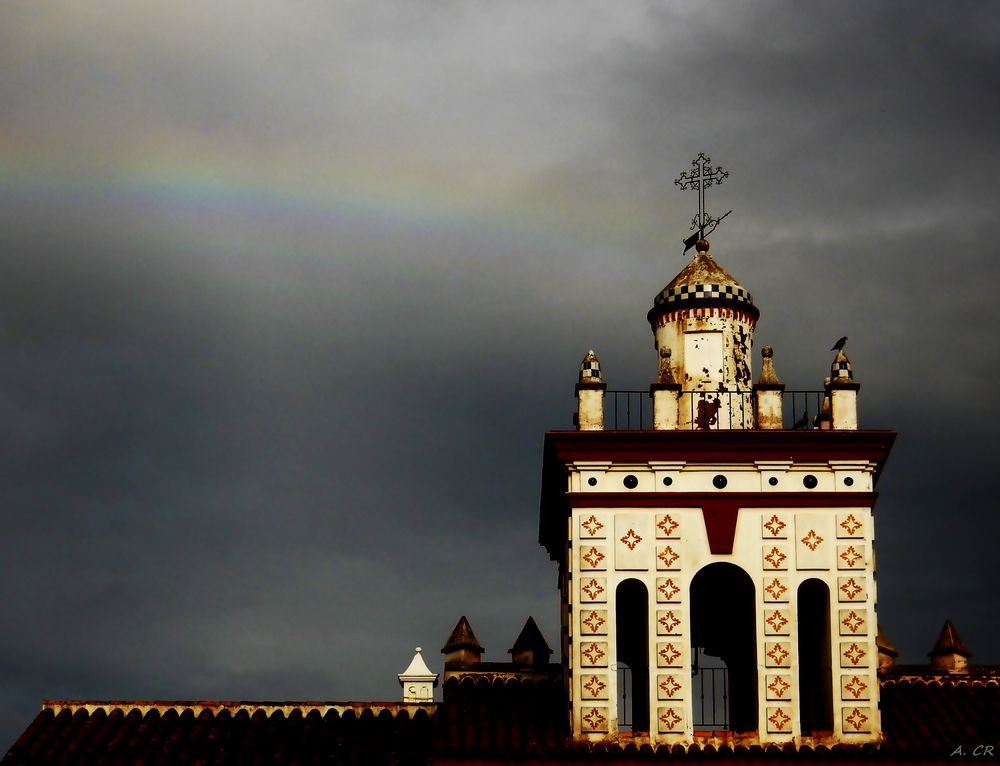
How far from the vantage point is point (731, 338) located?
39.7 m

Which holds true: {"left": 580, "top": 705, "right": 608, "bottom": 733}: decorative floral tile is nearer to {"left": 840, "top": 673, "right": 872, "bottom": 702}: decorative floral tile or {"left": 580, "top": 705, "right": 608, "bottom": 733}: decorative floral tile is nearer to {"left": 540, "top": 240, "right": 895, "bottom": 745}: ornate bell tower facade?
{"left": 540, "top": 240, "right": 895, "bottom": 745}: ornate bell tower facade

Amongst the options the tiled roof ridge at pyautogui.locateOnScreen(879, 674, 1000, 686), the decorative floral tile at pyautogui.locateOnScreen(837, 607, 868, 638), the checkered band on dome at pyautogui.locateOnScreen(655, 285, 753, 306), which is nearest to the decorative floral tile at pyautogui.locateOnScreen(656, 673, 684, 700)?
the decorative floral tile at pyautogui.locateOnScreen(837, 607, 868, 638)

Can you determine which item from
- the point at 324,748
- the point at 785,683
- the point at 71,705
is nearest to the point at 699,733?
the point at 785,683

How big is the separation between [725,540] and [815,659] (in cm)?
345

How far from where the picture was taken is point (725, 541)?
37344mm

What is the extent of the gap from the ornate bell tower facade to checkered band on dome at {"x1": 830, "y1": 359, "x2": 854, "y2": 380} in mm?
29

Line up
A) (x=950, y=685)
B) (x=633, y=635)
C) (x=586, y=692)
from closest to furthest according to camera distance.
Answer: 1. (x=586, y=692)
2. (x=950, y=685)
3. (x=633, y=635)

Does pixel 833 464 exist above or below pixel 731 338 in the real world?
below

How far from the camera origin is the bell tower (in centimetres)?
3659

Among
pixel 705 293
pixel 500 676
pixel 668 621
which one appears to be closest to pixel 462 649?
pixel 500 676

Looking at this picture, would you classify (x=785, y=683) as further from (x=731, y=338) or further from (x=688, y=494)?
(x=731, y=338)

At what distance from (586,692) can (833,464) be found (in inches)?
267

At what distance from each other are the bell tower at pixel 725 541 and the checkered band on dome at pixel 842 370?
41 millimetres

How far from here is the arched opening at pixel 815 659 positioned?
37156 mm
